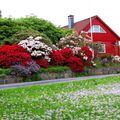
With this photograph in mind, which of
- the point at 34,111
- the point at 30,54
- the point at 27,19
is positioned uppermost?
the point at 27,19

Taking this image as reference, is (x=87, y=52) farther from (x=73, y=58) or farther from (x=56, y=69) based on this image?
(x=56, y=69)

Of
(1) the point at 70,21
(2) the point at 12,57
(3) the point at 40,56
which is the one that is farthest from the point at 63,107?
(1) the point at 70,21

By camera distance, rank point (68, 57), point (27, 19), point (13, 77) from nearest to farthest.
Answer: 1. point (13, 77)
2. point (68, 57)
3. point (27, 19)

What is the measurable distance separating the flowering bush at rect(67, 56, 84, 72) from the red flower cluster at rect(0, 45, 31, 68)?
3.13 meters

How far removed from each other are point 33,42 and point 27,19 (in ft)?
28.8

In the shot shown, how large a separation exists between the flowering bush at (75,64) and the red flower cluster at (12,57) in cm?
313

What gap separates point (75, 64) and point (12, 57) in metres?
4.57

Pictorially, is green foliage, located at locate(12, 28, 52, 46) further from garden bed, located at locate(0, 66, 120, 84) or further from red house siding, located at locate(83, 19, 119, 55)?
red house siding, located at locate(83, 19, 119, 55)

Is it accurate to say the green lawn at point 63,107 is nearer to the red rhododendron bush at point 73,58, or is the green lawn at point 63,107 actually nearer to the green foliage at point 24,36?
the red rhododendron bush at point 73,58

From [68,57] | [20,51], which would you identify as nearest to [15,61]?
[20,51]

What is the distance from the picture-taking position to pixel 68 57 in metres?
28.3

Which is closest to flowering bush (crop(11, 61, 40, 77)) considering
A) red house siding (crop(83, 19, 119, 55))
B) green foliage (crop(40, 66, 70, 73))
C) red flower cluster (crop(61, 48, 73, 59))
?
green foliage (crop(40, 66, 70, 73))

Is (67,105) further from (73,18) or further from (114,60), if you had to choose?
(73,18)

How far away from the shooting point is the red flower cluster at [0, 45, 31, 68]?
24592mm
